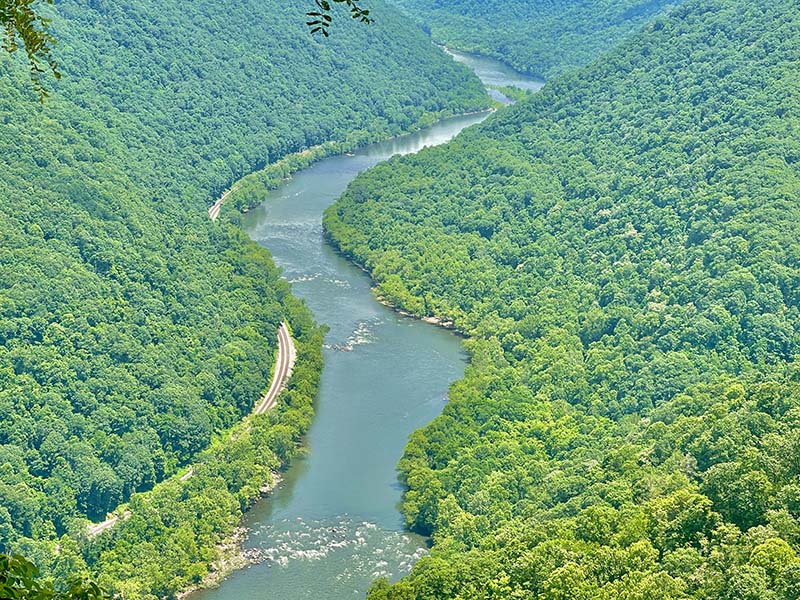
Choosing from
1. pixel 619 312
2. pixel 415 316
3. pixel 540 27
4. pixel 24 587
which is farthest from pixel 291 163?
pixel 24 587

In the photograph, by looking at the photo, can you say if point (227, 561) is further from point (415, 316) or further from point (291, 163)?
point (291, 163)

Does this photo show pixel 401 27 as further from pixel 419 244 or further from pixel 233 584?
pixel 233 584

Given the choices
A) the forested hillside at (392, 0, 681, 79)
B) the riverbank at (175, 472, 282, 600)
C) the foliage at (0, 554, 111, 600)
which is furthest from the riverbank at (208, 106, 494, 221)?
the foliage at (0, 554, 111, 600)

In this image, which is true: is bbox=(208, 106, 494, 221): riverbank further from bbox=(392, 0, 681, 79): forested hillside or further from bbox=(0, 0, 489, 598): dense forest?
bbox=(392, 0, 681, 79): forested hillside

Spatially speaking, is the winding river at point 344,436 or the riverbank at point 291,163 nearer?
the winding river at point 344,436

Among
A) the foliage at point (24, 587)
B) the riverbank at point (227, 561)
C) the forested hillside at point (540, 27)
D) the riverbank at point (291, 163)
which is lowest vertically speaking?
the riverbank at point (227, 561)

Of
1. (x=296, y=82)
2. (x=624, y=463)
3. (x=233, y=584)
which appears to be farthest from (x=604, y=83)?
(x=233, y=584)

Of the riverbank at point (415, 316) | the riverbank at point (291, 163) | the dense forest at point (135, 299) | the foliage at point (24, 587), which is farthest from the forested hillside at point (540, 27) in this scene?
the foliage at point (24, 587)

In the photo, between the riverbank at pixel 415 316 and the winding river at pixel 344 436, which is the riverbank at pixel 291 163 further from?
the riverbank at pixel 415 316
